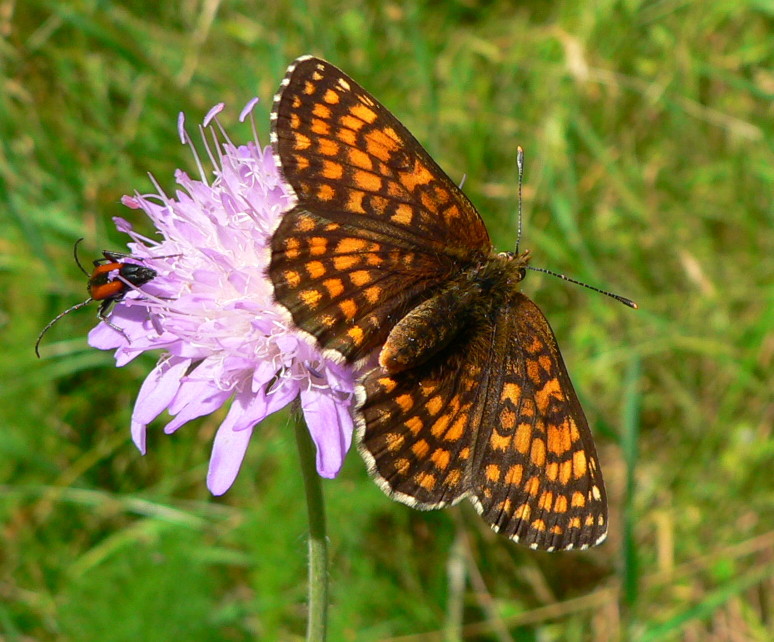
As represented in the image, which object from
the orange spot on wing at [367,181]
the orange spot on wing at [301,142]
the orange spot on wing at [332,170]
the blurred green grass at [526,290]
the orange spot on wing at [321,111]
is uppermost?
the orange spot on wing at [321,111]

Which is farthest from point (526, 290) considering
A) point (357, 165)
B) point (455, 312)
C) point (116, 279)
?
point (116, 279)

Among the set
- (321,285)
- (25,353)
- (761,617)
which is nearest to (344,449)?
(321,285)

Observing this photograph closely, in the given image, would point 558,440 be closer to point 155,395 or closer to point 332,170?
point 332,170

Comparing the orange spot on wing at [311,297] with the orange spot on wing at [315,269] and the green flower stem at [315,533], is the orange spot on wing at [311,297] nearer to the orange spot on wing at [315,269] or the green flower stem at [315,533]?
the orange spot on wing at [315,269]

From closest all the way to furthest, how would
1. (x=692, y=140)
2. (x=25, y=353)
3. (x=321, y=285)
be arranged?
(x=321, y=285) < (x=25, y=353) < (x=692, y=140)

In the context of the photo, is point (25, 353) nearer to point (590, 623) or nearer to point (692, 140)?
point (590, 623)

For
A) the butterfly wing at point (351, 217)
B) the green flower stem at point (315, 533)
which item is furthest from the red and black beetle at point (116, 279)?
the green flower stem at point (315, 533)
